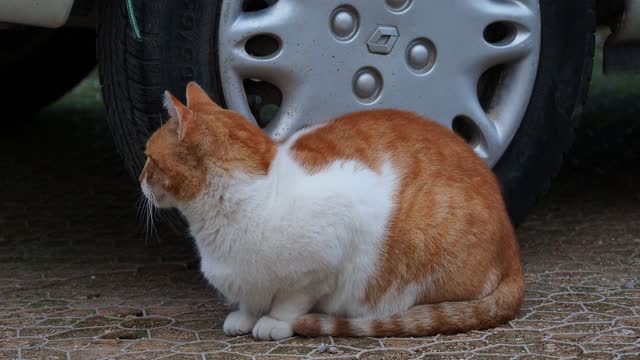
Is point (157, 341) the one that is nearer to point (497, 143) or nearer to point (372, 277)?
point (372, 277)

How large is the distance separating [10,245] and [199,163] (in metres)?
1.39

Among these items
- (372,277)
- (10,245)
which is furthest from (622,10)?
(10,245)

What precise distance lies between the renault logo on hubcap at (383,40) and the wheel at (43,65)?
1.99 metres

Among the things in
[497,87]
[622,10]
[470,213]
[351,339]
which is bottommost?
[351,339]

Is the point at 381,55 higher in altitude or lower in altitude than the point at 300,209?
higher

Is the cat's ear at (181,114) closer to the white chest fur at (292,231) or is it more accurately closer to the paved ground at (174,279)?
the white chest fur at (292,231)

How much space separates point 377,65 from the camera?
129 inches

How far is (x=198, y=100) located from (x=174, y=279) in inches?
30.9

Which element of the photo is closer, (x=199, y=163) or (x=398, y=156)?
(x=199, y=163)

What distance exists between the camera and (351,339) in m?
2.84

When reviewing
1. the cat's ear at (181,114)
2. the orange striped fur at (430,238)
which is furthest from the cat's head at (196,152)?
the orange striped fur at (430,238)

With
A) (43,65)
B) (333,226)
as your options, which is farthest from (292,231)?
(43,65)

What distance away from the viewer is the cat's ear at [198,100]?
2869 mm

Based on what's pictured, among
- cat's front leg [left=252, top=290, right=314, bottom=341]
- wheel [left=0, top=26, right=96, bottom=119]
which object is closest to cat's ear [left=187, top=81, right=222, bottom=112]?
cat's front leg [left=252, top=290, right=314, bottom=341]
